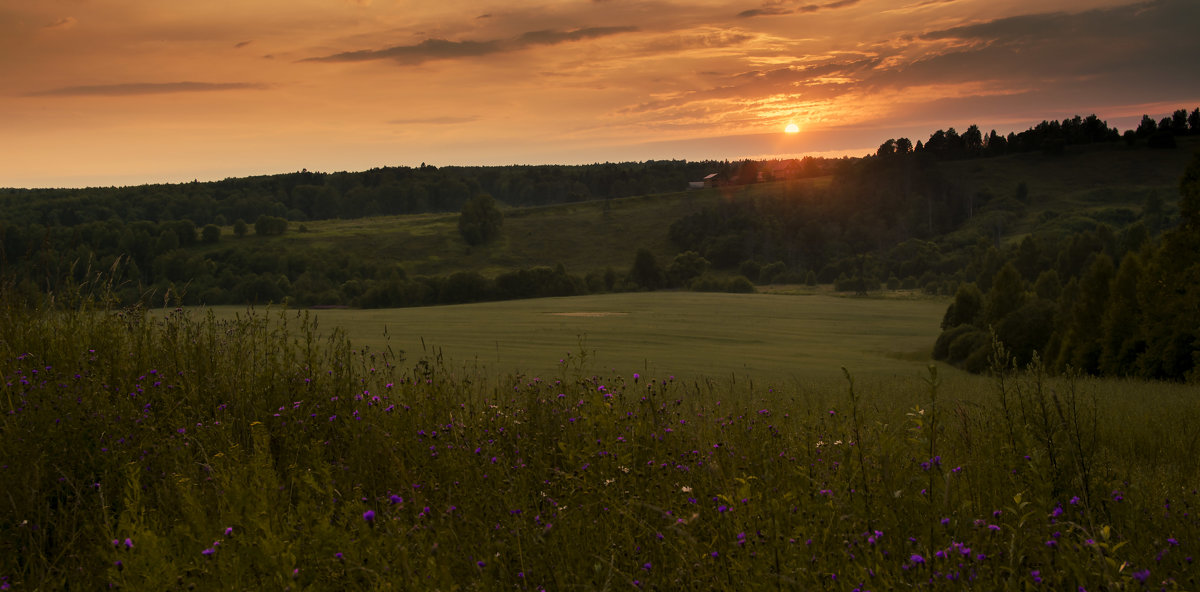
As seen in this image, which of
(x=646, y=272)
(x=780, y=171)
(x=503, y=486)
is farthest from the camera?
(x=780, y=171)

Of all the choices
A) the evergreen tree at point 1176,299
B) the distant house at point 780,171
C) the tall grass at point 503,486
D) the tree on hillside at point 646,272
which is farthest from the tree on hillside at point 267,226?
the tall grass at point 503,486

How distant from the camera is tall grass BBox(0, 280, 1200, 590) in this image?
3689 millimetres

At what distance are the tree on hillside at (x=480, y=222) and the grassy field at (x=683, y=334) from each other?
190 ft

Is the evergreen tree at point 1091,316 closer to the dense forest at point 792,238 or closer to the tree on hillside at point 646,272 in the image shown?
the dense forest at point 792,238

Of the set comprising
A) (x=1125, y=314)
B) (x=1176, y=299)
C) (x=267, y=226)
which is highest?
(x=267, y=226)

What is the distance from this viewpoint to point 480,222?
5027 inches

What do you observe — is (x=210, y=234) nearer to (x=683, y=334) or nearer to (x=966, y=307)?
(x=683, y=334)

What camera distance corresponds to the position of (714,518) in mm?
4602

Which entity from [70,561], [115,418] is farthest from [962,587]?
[115,418]

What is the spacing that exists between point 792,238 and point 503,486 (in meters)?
122

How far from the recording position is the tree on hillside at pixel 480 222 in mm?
126350

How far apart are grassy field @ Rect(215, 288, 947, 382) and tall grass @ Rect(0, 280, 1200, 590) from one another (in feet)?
45.5

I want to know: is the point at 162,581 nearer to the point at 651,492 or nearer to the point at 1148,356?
the point at 651,492

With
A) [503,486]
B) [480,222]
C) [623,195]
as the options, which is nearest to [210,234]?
[480,222]
